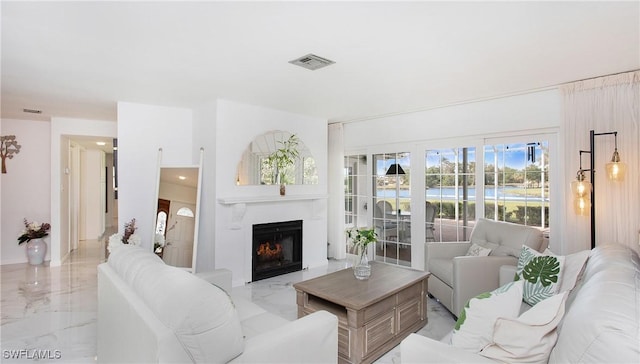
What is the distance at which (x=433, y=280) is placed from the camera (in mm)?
3785

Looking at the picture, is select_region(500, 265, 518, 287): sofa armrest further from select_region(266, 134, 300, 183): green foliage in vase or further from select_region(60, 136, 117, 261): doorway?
select_region(60, 136, 117, 261): doorway

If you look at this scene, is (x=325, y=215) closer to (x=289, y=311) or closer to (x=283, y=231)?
(x=283, y=231)

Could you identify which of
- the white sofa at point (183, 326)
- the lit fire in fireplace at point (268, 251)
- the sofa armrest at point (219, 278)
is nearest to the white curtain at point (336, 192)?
the lit fire in fireplace at point (268, 251)

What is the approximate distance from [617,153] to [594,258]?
1.58 m

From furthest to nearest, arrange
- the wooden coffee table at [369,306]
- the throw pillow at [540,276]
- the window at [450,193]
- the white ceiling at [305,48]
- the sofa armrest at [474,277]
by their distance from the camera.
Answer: the window at [450,193]
the sofa armrest at [474,277]
the wooden coffee table at [369,306]
the throw pillow at [540,276]
the white ceiling at [305,48]

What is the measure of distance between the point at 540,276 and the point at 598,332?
1.39 m

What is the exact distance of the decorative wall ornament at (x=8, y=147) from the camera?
5.52 meters

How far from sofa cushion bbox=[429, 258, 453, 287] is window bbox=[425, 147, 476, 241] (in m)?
0.97

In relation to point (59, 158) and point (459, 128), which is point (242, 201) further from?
point (59, 158)

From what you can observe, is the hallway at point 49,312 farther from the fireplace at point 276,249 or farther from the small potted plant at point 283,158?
the small potted plant at point 283,158

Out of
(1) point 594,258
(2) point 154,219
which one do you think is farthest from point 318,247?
(1) point 594,258

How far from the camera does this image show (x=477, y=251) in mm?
3613

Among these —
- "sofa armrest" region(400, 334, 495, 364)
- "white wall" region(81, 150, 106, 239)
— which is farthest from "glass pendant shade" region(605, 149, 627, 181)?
"white wall" region(81, 150, 106, 239)

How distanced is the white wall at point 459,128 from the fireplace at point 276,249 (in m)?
1.80
